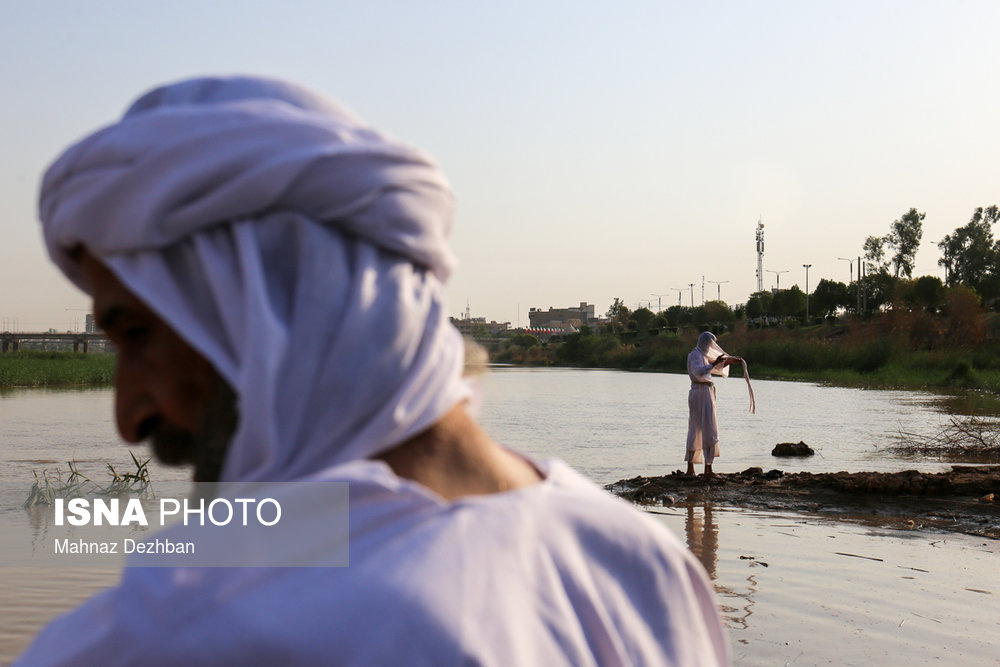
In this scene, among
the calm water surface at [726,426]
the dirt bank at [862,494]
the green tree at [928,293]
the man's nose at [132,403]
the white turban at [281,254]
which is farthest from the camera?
the green tree at [928,293]

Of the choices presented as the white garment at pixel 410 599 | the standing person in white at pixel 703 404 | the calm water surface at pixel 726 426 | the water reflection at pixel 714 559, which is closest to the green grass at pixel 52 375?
the calm water surface at pixel 726 426

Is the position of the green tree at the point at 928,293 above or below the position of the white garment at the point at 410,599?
above

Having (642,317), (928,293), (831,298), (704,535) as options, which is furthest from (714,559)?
(642,317)

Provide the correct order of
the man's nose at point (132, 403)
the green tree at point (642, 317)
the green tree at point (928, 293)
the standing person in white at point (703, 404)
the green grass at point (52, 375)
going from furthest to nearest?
the green tree at point (642, 317), the green tree at point (928, 293), the green grass at point (52, 375), the standing person in white at point (703, 404), the man's nose at point (132, 403)

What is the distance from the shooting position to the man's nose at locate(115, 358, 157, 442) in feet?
3.16

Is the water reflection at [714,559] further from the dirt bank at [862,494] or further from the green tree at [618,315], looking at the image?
the green tree at [618,315]

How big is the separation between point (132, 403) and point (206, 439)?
0.10 m

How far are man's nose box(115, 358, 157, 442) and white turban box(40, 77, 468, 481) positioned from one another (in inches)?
3.8

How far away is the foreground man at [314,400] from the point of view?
770mm

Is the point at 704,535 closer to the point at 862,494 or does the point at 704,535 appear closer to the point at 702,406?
the point at 862,494

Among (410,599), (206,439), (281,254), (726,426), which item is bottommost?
(726,426)

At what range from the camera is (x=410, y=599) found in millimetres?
783

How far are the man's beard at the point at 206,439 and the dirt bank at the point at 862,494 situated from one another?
9.89 m

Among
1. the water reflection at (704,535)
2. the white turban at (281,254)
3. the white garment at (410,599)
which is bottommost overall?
the water reflection at (704,535)
